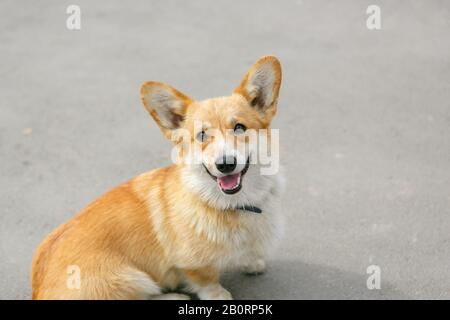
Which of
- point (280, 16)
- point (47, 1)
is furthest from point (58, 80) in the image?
point (280, 16)

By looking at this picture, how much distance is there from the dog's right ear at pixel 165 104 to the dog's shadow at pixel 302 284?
1107 millimetres

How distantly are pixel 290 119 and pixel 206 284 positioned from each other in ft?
7.03

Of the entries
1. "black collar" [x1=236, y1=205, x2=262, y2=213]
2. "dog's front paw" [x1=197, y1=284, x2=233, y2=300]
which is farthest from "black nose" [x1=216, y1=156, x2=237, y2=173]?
"dog's front paw" [x1=197, y1=284, x2=233, y2=300]

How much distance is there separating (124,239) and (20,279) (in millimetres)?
1016

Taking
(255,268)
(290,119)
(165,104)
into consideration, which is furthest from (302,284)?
(290,119)

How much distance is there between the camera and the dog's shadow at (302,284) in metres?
3.23

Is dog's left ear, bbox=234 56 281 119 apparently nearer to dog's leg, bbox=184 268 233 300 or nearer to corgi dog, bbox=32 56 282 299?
corgi dog, bbox=32 56 282 299

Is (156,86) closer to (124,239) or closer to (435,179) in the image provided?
(124,239)

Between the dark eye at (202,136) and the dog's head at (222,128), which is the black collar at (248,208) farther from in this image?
the dark eye at (202,136)

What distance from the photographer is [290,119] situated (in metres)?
4.82

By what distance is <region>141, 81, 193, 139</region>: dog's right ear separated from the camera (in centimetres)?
287

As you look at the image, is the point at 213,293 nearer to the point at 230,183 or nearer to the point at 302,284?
the point at 302,284

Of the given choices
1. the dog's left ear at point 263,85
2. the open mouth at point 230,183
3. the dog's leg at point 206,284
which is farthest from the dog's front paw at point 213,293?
the dog's left ear at point 263,85

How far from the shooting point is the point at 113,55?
235 inches
